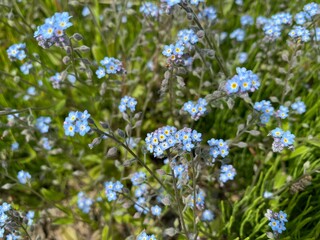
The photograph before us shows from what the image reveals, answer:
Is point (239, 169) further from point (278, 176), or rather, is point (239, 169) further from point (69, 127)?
point (69, 127)

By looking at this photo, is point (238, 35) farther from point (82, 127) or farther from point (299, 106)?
point (82, 127)

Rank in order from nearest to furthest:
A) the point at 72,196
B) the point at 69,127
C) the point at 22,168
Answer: the point at 69,127 → the point at 22,168 → the point at 72,196

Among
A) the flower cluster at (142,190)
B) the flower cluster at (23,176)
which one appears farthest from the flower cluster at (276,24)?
the flower cluster at (23,176)

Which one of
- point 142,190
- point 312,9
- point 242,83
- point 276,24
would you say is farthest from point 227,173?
point 312,9

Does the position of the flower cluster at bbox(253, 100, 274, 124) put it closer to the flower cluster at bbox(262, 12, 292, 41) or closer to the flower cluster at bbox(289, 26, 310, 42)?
the flower cluster at bbox(289, 26, 310, 42)

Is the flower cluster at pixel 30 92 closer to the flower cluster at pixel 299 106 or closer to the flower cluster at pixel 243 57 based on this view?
the flower cluster at pixel 243 57

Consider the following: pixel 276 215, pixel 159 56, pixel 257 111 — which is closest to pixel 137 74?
pixel 159 56
